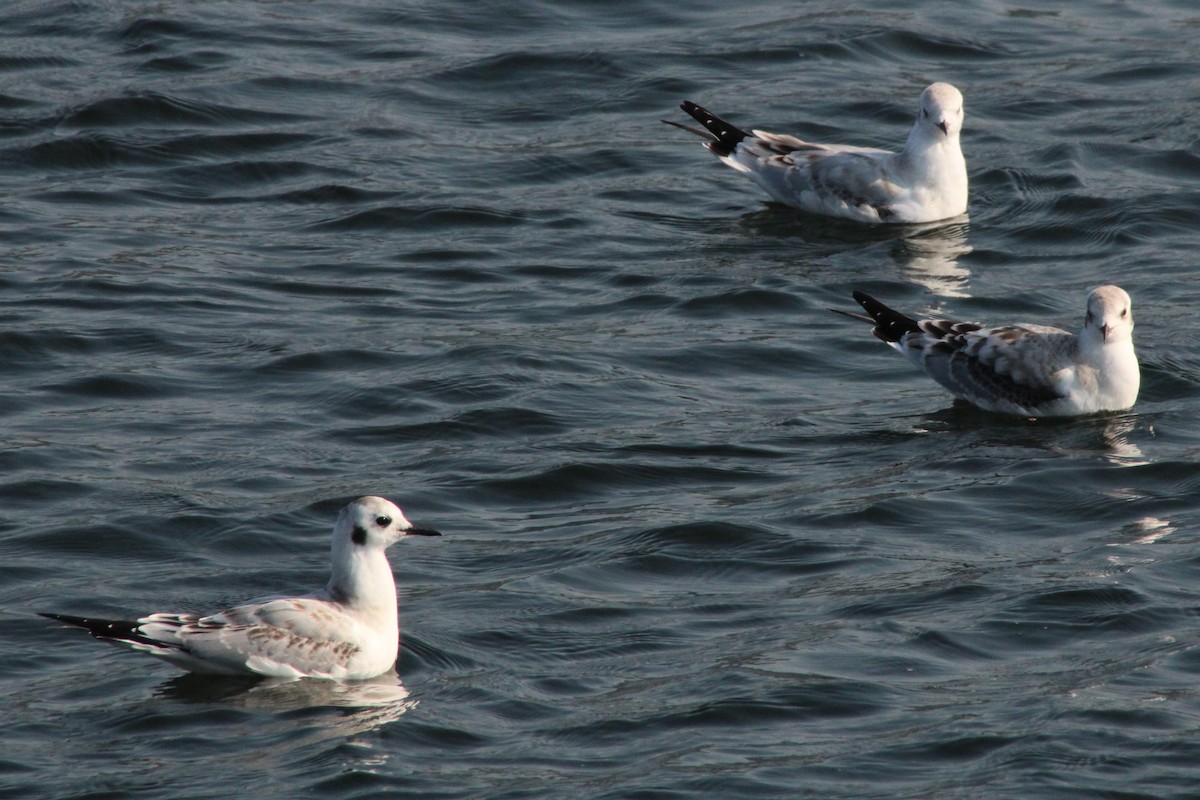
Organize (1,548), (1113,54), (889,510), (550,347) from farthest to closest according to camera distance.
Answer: (1113,54) → (550,347) → (889,510) → (1,548)

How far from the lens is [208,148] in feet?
57.4

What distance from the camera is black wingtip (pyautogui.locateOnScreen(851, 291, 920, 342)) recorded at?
1331 cm

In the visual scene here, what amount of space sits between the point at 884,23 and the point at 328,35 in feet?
17.3

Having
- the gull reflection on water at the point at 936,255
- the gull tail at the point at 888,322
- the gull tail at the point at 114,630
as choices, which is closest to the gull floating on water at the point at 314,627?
the gull tail at the point at 114,630

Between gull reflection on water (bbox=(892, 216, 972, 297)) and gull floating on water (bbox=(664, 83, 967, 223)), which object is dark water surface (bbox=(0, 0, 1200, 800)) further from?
gull floating on water (bbox=(664, 83, 967, 223))

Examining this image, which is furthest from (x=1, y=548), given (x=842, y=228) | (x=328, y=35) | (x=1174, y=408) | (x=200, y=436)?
(x=328, y=35)

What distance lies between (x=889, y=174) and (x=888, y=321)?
123 inches

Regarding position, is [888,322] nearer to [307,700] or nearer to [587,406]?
[587,406]

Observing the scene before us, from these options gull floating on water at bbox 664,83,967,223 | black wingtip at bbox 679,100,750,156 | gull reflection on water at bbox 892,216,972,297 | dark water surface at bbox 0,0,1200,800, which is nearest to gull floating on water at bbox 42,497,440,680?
dark water surface at bbox 0,0,1200,800

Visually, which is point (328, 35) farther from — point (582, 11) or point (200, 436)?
point (200, 436)

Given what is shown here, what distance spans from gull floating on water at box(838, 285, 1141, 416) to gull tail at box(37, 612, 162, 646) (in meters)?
5.80

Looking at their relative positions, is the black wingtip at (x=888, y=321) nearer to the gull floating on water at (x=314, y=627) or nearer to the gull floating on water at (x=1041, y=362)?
the gull floating on water at (x=1041, y=362)

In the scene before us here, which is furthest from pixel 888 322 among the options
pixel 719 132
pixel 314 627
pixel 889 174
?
pixel 314 627

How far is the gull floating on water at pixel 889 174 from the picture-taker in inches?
635
